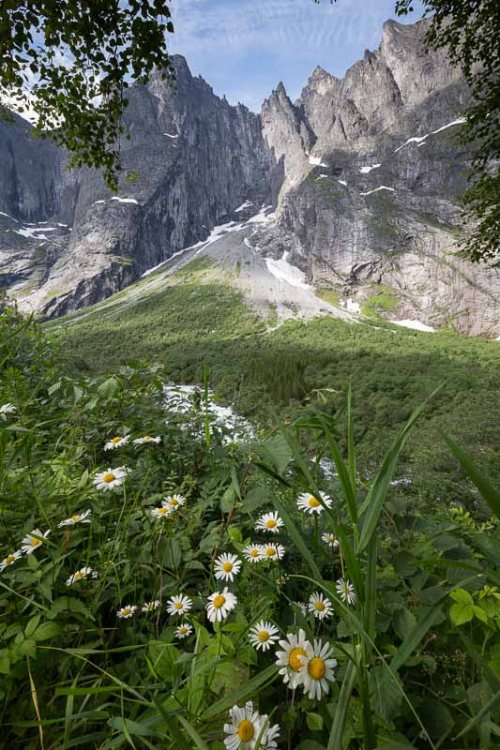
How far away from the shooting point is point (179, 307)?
75438mm

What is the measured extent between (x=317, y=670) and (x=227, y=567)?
0.52m

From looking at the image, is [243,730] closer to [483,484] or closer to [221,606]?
[221,606]

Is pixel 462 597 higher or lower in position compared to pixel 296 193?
lower

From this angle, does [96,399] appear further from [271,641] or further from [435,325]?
[435,325]

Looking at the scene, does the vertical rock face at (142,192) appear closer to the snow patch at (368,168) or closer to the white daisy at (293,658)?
the snow patch at (368,168)

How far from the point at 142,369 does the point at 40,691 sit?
234cm

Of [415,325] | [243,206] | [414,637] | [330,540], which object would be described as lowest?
[415,325]

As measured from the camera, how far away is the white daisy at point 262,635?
3.34ft

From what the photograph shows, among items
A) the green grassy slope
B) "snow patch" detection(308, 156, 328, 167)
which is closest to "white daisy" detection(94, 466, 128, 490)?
the green grassy slope

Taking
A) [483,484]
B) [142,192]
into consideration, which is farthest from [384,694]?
[142,192]

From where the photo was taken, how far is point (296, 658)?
2.78 feet

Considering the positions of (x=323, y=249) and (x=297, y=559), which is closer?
(x=297, y=559)

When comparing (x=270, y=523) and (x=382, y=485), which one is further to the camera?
(x=270, y=523)

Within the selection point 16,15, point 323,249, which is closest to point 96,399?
point 16,15
